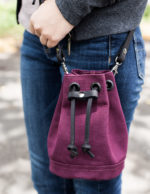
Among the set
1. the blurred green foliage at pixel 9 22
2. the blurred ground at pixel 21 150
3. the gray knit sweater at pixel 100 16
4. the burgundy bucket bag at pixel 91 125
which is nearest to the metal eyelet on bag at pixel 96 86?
the burgundy bucket bag at pixel 91 125

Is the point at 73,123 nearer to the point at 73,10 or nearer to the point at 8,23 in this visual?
the point at 73,10

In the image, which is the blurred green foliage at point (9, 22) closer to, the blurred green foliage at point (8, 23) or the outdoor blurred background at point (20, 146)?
the blurred green foliage at point (8, 23)

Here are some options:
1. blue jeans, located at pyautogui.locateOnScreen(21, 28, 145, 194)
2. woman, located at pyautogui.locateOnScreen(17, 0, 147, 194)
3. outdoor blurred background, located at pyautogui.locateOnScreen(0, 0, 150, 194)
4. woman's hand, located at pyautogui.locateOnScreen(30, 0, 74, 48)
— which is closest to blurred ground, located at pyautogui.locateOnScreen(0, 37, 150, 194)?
outdoor blurred background, located at pyautogui.locateOnScreen(0, 0, 150, 194)

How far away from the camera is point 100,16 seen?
3.23 ft

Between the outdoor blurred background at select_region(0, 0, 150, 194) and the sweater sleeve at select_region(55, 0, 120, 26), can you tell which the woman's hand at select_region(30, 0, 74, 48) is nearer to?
the sweater sleeve at select_region(55, 0, 120, 26)

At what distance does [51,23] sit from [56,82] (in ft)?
1.18

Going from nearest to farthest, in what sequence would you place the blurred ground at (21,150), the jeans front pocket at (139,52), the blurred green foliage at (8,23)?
the jeans front pocket at (139,52) → the blurred ground at (21,150) → the blurred green foliage at (8,23)

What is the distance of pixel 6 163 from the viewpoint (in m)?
2.48

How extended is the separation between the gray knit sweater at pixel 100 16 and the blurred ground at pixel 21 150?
1.41 metres

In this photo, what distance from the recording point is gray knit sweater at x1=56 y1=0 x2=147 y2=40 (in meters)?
0.95

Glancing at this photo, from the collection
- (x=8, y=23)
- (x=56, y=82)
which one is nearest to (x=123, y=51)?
(x=56, y=82)

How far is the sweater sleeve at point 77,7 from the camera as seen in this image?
36.9 inches

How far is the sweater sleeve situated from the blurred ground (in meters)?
1.46

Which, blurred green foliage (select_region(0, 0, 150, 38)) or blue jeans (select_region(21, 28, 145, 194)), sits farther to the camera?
blurred green foliage (select_region(0, 0, 150, 38))
